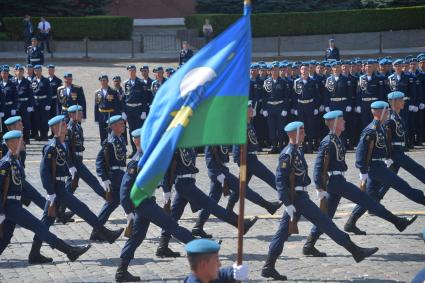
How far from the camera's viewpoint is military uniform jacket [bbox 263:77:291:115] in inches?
811

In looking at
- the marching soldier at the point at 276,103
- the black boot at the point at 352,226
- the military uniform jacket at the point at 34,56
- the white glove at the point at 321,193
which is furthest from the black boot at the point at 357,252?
the military uniform jacket at the point at 34,56

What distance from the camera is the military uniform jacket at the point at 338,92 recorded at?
809 inches

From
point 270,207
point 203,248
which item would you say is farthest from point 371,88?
point 203,248

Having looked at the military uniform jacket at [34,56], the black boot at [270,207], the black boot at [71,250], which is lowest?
the black boot at [71,250]

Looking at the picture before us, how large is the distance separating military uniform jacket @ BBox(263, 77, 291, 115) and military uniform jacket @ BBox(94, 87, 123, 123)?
10.7ft

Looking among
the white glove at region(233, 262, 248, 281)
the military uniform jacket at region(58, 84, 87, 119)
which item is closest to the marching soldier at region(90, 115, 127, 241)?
the white glove at region(233, 262, 248, 281)

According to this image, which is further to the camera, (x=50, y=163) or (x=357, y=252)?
(x=50, y=163)

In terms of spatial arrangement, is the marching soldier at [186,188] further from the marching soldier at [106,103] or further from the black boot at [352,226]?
the marching soldier at [106,103]

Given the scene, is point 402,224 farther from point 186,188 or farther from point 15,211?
point 15,211

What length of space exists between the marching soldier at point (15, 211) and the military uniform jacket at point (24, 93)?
401 inches

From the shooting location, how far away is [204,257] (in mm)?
6922

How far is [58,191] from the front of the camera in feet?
41.1

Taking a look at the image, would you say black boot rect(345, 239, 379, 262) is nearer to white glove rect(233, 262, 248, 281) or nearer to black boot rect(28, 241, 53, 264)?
black boot rect(28, 241, 53, 264)

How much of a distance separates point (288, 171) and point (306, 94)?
916 cm
